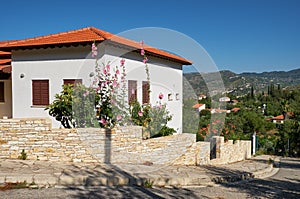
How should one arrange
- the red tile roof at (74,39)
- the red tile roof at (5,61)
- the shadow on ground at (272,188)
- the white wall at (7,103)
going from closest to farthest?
the shadow on ground at (272,188)
the red tile roof at (74,39)
the white wall at (7,103)
the red tile roof at (5,61)

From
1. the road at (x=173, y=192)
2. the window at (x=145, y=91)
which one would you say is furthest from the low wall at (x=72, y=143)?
the window at (x=145, y=91)

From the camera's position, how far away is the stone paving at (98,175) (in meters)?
5.41

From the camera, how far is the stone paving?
5.41 m

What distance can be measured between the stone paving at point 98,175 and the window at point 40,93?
216 inches

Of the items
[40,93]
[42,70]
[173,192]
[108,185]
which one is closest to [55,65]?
[42,70]

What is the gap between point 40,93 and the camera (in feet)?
38.5

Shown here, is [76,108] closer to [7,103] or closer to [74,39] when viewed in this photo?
[74,39]

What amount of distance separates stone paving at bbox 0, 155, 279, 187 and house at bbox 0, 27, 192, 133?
427 centimetres

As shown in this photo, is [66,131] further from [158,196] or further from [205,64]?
[205,64]

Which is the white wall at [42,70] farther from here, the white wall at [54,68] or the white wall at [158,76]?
the white wall at [158,76]

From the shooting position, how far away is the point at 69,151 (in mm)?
6781

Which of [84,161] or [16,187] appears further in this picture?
[84,161]

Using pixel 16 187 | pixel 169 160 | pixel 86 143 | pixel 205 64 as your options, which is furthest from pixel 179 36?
pixel 16 187

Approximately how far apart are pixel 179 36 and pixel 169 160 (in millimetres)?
4327
